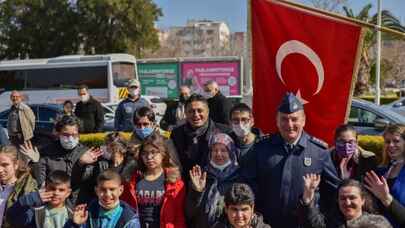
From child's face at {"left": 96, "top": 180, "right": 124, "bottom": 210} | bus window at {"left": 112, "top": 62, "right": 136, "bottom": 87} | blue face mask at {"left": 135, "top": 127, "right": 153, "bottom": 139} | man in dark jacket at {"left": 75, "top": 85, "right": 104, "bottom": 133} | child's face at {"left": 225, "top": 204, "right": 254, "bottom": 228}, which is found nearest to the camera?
child's face at {"left": 225, "top": 204, "right": 254, "bottom": 228}

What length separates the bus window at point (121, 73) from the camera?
25484 mm

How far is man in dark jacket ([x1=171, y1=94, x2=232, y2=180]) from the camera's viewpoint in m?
5.02

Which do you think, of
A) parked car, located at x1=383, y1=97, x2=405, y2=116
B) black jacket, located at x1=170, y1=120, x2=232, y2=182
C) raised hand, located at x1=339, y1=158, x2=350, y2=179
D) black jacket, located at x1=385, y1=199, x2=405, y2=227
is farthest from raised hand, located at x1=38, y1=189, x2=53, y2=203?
parked car, located at x1=383, y1=97, x2=405, y2=116

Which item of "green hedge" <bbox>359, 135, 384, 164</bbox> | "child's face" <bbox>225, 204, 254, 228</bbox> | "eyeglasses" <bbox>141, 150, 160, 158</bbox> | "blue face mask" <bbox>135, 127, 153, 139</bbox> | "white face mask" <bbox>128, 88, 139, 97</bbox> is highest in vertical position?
"white face mask" <bbox>128, 88, 139, 97</bbox>

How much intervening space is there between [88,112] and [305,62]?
6.69 meters

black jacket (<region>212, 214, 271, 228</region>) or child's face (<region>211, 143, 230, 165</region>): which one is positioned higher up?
child's face (<region>211, 143, 230, 165</region>)

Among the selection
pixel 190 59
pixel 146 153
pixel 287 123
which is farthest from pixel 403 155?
pixel 190 59

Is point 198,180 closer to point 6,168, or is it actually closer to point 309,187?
point 309,187

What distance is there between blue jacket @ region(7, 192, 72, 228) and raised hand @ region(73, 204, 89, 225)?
145 millimetres

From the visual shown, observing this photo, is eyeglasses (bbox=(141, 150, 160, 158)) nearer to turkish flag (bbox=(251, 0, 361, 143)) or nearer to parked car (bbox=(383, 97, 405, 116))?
turkish flag (bbox=(251, 0, 361, 143))

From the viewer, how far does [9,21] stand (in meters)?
39.9

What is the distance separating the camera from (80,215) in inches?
158

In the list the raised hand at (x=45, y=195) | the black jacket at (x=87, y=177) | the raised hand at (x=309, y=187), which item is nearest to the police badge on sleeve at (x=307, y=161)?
the raised hand at (x=309, y=187)

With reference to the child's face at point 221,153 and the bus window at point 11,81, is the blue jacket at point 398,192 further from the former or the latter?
the bus window at point 11,81
